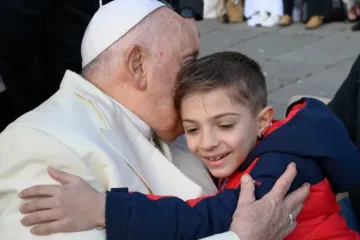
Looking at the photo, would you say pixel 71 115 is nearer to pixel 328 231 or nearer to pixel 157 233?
pixel 157 233

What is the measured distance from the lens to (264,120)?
8.79 ft

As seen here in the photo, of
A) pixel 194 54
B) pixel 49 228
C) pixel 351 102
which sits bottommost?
pixel 351 102

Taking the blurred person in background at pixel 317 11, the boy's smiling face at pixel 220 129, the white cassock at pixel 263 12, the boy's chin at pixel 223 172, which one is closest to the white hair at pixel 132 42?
the boy's smiling face at pixel 220 129

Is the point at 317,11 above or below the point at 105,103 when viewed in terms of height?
below

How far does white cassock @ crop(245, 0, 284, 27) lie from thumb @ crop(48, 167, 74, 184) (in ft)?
29.1

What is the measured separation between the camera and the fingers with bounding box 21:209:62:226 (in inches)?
88.9

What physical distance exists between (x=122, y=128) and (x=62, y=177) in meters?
0.45

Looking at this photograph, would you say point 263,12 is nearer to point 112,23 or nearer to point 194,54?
point 194,54

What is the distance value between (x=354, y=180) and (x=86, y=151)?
37.4 inches

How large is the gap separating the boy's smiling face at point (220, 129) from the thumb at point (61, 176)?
495 millimetres

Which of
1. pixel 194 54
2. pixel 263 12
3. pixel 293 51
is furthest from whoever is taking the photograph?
pixel 263 12

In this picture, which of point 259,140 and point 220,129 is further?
point 259,140

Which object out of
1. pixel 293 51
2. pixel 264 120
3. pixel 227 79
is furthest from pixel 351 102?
pixel 293 51

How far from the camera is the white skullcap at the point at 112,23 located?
2719 mm
